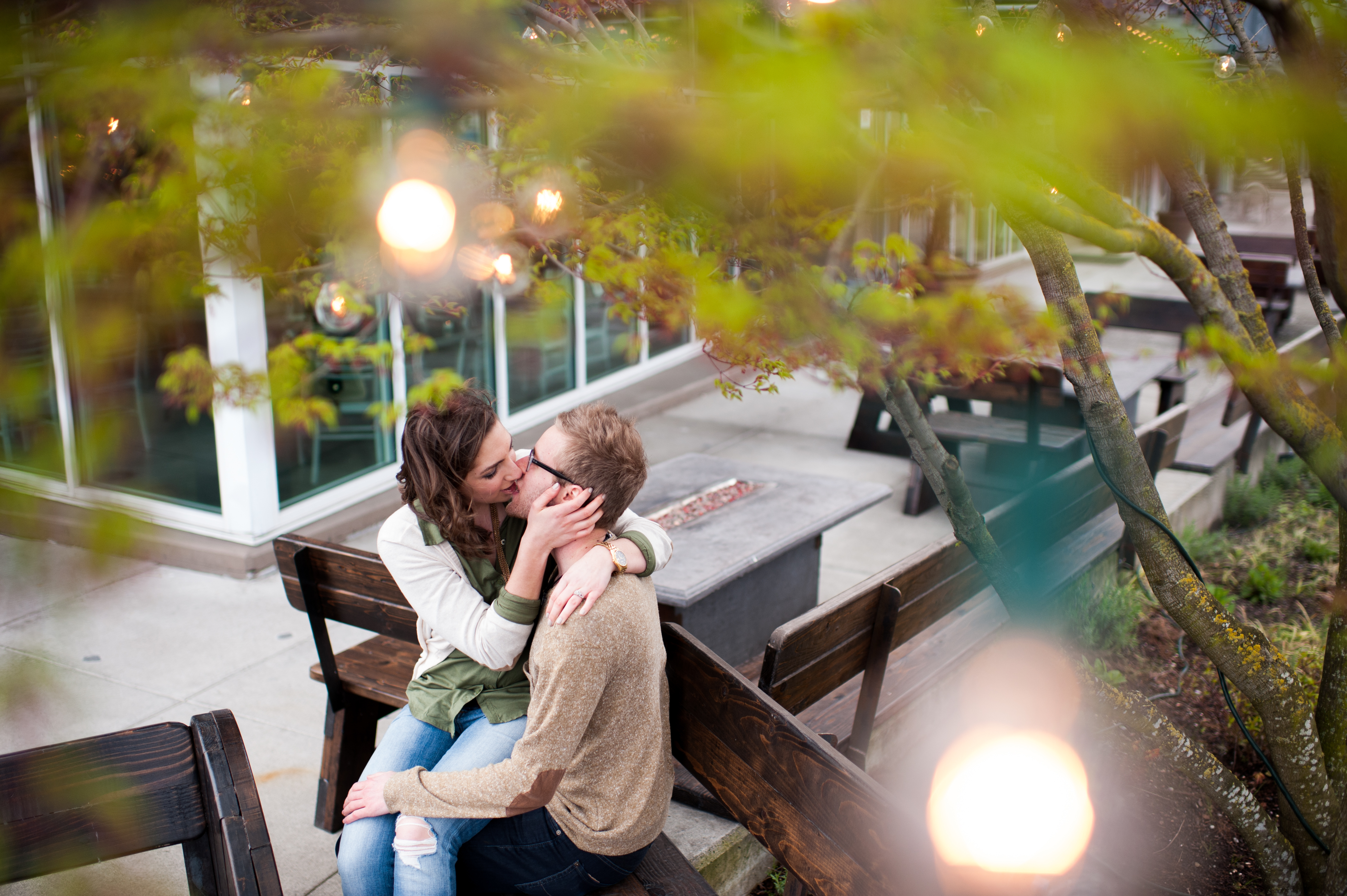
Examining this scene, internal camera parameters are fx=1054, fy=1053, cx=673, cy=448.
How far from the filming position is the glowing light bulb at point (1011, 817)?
183 cm

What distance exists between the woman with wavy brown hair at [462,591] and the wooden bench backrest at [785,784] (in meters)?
0.31

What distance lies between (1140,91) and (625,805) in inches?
68.7

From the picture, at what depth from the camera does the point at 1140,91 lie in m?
0.75

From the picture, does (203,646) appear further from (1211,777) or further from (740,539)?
(1211,777)

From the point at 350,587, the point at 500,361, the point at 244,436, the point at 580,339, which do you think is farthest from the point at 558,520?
the point at 580,339

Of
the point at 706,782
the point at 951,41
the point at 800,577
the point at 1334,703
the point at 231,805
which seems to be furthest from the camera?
the point at 800,577

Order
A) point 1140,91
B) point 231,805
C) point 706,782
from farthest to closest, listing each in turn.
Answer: point 706,782
point 231,805
point 1140,91

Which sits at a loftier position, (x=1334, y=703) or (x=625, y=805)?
(x=625, y=805)

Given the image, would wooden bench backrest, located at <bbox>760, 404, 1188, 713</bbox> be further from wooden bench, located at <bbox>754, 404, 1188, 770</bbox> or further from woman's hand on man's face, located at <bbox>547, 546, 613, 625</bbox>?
woman's hand on man's face, located at <bbox>547, 546, 613, 625</bbox>

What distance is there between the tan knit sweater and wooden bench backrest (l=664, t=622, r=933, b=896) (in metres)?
0.15

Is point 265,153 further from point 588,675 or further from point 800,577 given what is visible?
point 800,577

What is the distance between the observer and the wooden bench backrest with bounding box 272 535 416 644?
282 centimetres

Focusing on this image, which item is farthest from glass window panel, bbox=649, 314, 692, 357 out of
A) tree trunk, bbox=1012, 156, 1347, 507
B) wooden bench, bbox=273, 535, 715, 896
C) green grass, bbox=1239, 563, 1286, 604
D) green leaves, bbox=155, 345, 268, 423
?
green leaves, bbox=155, 345, 268, 423

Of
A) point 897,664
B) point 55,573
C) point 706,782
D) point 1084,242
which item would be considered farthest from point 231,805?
point 897,664
